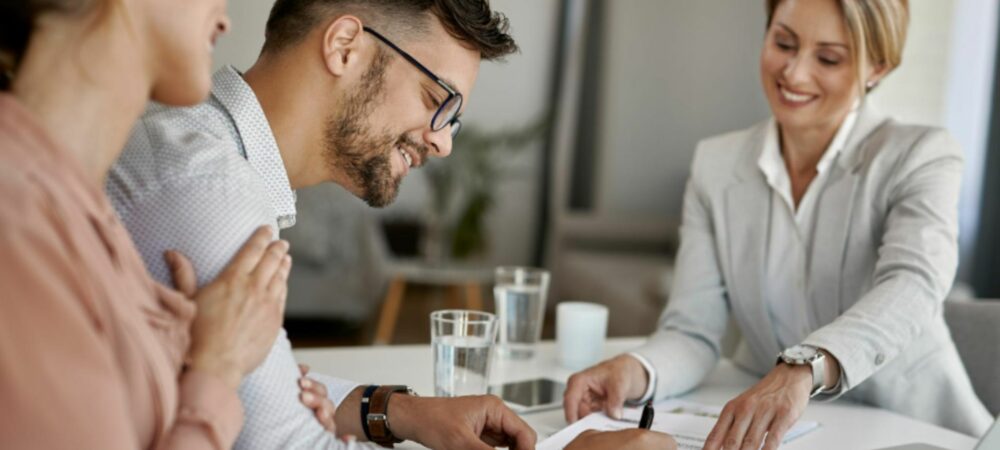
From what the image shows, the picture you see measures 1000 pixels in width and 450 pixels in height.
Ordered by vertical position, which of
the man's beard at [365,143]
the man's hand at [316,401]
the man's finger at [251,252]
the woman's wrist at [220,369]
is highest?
the man's beard at [365,143]

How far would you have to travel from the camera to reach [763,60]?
71.6 inches

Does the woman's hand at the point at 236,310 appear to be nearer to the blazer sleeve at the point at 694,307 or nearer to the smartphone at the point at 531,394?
→ the smartphone at the point at 531,394

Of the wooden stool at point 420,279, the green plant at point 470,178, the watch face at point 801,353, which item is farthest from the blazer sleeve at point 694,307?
the green plant at point 470,178

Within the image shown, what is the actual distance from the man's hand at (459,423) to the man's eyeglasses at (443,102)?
1.14 ft

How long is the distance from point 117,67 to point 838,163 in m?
1.35

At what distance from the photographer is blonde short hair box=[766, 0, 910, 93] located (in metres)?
1.67

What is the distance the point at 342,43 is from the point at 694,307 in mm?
887

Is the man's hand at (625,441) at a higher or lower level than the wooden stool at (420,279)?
higher

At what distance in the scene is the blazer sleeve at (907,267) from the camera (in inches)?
56.3

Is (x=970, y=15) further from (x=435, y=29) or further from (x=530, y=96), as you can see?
(x=435, y=29)

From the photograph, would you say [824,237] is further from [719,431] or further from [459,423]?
[459,423]

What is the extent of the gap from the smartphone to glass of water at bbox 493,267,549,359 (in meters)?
0.15

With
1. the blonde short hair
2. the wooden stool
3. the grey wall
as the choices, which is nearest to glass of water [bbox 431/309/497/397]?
the blonde short hair

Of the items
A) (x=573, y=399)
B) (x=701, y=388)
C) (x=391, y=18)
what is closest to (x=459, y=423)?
(x=573, y=399)
